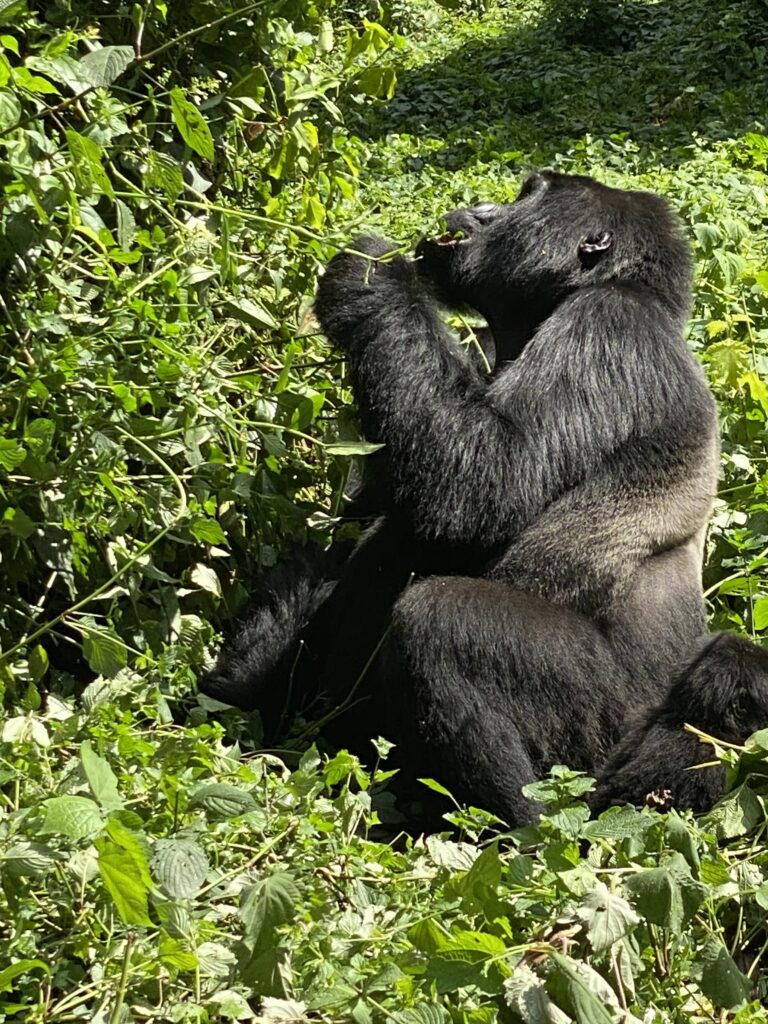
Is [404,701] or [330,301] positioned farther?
[330,301]

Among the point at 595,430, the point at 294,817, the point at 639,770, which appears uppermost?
the point at 595,430

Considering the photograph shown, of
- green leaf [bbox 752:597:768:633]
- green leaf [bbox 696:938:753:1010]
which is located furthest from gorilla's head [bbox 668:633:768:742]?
green leaf [bbox 696:938:753:1010]

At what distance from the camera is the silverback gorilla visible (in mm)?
3799

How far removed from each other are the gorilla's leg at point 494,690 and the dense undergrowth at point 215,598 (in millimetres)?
195

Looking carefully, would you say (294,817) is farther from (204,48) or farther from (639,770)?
(204,48)

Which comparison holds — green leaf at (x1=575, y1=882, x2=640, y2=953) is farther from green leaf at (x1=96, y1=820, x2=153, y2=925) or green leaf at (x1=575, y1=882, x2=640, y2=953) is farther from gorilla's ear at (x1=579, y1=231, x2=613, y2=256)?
gorilla's ear at (x1=579, y1=231, x2=613, y2=256)

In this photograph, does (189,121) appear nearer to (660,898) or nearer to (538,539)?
(538,539)

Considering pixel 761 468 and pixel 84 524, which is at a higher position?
pixel 84 524

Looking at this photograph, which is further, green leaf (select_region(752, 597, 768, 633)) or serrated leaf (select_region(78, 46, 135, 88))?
green leaf (select_region(752, 597, 768, 633))

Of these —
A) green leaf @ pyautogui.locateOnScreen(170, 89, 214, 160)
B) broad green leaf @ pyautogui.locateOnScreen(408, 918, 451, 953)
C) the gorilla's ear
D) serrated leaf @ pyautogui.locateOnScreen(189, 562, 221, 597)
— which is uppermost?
green leaf @ pyautogui.locateOnScreen(170, 89, 214, 160)

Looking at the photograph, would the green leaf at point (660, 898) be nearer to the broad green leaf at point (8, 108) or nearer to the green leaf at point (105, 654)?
the green leaf at point (105, 654)

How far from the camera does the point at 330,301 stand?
170 inches

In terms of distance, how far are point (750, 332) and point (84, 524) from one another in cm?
304

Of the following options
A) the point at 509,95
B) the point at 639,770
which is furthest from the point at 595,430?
the point at 509,95
